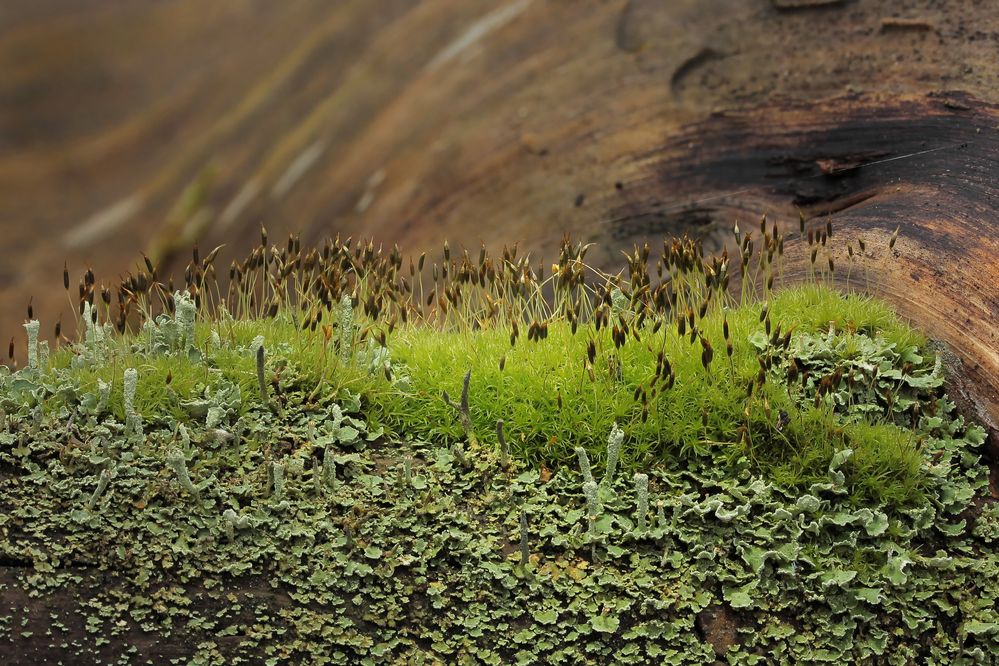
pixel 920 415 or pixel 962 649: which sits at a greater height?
pixel 920 415

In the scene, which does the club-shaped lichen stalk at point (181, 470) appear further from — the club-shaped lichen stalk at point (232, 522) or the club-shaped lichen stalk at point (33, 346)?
the club-shaped lichen stalk at point (33, 346)

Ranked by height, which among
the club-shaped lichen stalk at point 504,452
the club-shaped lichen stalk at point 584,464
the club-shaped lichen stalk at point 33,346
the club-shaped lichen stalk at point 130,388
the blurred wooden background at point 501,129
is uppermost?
the blurred wooden background at point 501,129

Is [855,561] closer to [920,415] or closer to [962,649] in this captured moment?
[962,649]

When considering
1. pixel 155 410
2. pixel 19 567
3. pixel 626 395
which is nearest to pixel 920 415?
pixel 626 395

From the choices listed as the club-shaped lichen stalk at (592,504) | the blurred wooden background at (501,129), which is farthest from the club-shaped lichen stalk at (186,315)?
the blurred wooden background at (501,129)

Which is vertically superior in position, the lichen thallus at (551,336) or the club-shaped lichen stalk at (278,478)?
the lichen thallus at (551,336)

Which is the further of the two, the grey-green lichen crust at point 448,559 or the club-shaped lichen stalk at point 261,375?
the club-shaped lichen stalk at point 261,375

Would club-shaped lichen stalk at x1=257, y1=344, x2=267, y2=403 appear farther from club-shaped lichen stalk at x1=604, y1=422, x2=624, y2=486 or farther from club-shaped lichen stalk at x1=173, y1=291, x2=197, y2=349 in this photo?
club-shaped lichen stalk at x1=604, y1=422, x2=624, y2=486
